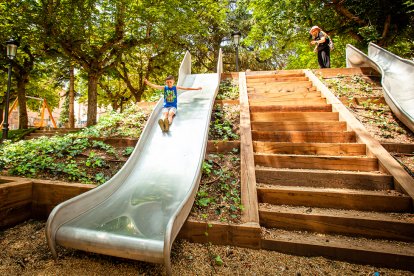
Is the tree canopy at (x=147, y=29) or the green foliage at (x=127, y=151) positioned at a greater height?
the tree canopy at (x=147, y=29)

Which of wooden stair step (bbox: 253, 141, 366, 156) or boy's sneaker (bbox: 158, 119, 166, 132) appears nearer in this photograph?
wooden stair step (bbox: 253, 141, 366, 156)

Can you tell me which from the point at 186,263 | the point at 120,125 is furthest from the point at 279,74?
the point at 186,263

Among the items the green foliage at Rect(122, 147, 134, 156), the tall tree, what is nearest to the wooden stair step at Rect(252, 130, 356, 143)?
the green foliage at Rect(122, 147, 134, 156)

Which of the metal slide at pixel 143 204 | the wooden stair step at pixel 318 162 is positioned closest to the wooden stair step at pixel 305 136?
the wooden stair step at pixel 318 162

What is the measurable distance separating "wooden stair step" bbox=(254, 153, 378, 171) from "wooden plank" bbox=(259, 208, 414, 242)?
2.89 ft

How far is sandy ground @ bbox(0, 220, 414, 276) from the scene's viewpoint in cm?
210

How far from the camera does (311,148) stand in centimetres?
379

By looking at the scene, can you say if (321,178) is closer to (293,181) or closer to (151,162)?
(293,181)

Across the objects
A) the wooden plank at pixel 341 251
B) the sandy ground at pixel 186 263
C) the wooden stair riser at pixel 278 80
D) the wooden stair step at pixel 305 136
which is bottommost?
the sandy ground at pixel 186 263

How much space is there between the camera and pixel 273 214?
2688mm

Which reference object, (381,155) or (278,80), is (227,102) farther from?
(381,155)

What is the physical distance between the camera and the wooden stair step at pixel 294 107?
504 cm

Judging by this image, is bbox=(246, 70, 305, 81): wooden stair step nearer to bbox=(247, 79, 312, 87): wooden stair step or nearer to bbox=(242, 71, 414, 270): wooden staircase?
bbox=(247, 79, 312, 87): wooden stair step

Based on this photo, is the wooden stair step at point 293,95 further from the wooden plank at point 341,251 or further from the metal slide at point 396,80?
the wooden plank at point 341,251
